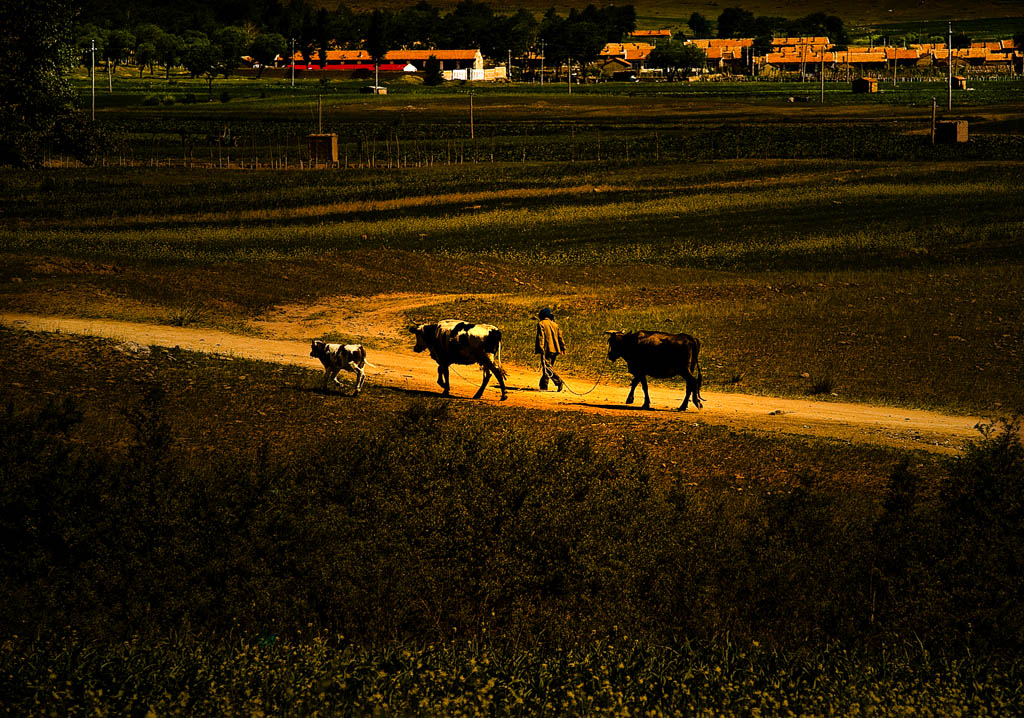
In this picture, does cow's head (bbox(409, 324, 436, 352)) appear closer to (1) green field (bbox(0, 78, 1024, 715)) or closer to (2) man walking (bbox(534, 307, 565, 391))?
(1) green field (bbox(0, 78, 1024, 715))

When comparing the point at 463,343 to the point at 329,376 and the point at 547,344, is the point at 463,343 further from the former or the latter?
the point at 329,376

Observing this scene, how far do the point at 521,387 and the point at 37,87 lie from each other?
17.0 meters

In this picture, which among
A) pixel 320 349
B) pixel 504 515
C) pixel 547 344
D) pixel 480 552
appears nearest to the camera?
pixel 480 552

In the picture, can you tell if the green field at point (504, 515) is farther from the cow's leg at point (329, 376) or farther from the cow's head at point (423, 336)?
the cow's head at point (423, 336)

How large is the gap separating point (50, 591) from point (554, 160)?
86.5 metres

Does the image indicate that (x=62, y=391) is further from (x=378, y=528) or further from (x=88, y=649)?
(x=88, y=649)

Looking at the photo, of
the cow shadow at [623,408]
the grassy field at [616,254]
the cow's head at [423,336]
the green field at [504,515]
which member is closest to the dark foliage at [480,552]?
the green field at [504,515]

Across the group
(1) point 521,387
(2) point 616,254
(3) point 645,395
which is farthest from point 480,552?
(2) point 616,254

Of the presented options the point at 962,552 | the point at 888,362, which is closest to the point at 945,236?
the point at 888,362

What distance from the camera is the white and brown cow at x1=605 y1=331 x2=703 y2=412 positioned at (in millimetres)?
25922

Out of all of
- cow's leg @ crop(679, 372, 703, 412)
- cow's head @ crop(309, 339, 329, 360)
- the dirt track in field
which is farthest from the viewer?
cow's leg @ crop(679, 372, 703, 412)

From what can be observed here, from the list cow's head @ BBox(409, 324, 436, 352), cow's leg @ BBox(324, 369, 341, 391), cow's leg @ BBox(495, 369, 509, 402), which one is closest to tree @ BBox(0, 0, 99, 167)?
cow's leg @ BBox(324, 369, 341, 391)

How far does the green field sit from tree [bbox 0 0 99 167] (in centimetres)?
420

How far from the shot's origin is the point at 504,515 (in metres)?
18.9
